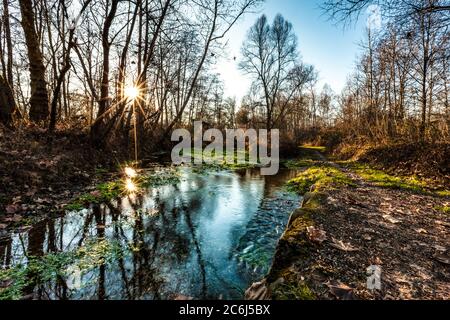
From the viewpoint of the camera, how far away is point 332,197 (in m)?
5.47

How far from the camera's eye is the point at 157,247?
156 inches

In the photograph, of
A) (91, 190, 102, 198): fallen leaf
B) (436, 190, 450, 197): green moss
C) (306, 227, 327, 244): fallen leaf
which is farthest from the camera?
(91, 190, 102, 198): fallen leaf

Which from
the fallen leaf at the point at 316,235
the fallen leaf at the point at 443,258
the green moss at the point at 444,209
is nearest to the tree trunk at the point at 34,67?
the fallen leaf at the point at 316,235

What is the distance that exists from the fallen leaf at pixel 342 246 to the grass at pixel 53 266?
2907 mm

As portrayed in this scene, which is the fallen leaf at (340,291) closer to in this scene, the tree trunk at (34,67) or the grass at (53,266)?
the grass at (53,266)

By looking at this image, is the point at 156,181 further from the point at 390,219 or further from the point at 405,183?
the point at 405,183

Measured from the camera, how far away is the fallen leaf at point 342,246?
302 cm

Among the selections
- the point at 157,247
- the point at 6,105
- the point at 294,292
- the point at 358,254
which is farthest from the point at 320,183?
the point at 6,105

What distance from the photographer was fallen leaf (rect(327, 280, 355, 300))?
6.98 feet

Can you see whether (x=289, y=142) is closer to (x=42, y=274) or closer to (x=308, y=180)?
(x=308, y=180)

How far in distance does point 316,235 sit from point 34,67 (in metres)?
10.9

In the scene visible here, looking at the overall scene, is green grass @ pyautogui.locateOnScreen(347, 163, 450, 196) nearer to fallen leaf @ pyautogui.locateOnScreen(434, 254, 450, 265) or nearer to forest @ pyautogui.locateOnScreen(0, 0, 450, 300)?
forest @ pyautogui.locateOnScreen(0, 0, 450, 300)
